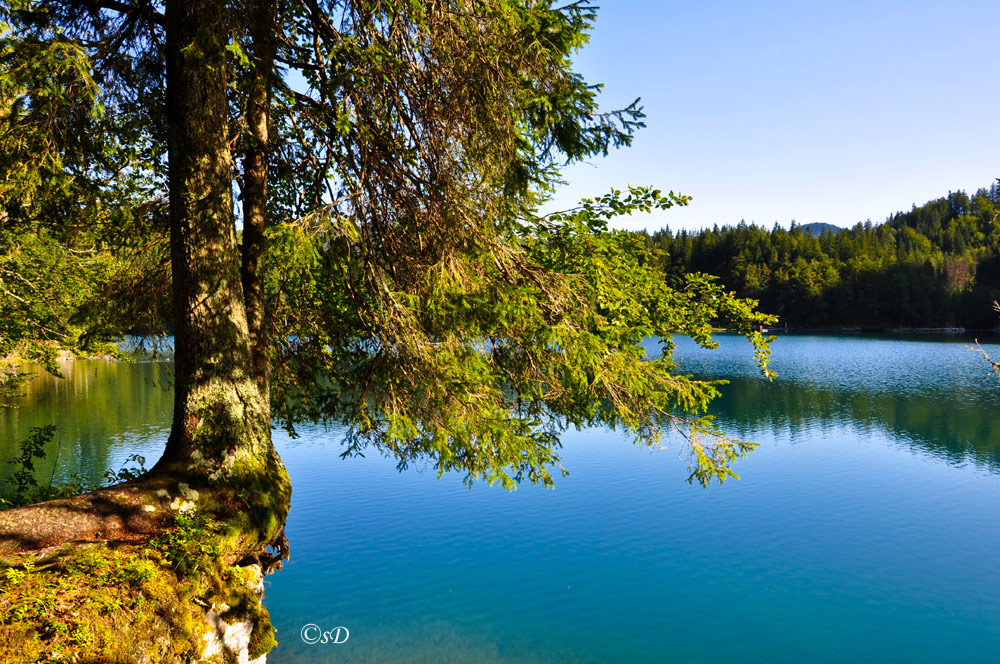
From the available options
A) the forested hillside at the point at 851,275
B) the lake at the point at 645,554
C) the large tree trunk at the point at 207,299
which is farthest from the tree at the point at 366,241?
the forested hillside at the point at 851,275

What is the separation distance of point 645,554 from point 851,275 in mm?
92555

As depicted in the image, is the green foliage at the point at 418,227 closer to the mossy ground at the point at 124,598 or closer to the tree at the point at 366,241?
the tree at the point at 366,241

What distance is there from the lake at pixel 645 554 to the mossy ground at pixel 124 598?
135 inches

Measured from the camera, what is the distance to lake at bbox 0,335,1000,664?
325 inches

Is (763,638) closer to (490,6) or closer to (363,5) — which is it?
(490,6)

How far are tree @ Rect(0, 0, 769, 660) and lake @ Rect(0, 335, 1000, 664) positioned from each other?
2.44m

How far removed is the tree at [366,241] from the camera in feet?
16.6

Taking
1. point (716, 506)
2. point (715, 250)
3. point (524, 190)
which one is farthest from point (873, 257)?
point (524, 190)

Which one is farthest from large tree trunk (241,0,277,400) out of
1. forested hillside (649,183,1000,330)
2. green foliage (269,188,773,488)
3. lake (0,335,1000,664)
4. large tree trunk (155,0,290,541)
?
forested hillside (649,183,1000,330)

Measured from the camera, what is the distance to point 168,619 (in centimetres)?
400

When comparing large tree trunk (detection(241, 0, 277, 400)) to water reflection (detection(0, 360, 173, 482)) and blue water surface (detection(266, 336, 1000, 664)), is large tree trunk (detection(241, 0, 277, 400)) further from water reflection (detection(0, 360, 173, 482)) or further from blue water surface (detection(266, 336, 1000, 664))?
water reflection (detection(0, 360, 173, 482))

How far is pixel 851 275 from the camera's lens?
8950cm

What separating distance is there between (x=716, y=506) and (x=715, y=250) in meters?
92.9

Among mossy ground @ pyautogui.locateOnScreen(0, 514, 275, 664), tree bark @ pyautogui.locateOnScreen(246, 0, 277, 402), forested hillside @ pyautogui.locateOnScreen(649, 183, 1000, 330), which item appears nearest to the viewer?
mossy ground @ pyautogui.locateOnScreen(0, 514, 275, 664)
